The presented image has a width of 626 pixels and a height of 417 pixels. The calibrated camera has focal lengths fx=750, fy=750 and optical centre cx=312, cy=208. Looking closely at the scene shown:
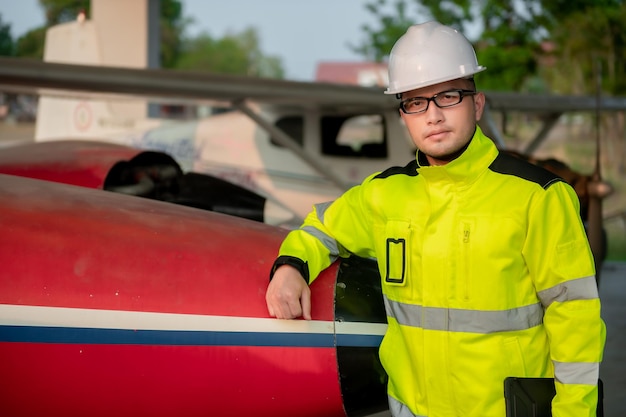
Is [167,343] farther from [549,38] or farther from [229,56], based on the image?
[229,56]

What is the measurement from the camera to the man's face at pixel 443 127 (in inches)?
83.3

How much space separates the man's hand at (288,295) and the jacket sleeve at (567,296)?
746 millimetres

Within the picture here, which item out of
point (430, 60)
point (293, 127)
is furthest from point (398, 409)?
point (293, 127)

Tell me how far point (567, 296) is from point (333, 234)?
849 mm

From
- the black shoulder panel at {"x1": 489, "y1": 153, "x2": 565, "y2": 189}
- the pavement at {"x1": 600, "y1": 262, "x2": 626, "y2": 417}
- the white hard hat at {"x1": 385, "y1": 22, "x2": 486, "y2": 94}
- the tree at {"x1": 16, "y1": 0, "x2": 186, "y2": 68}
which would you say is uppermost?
the tree at {"x1": 16, "y1": 0, "x2": 186, "y2": 68}

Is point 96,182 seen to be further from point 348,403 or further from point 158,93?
point 158,93

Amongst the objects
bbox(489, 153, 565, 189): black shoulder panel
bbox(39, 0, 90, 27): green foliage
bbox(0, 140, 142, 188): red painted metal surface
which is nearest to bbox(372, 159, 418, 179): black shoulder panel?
bbox(489, 153, 565, 189): black shoulder panel

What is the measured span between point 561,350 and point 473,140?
63cm

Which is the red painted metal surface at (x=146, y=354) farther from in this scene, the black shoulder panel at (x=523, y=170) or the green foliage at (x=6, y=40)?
the green foliage at (x=6, y=40)

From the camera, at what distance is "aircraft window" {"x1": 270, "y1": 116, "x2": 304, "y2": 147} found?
925 centimetres

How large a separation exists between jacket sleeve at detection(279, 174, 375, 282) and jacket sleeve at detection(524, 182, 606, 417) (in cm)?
62

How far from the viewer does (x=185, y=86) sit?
7.77 meters

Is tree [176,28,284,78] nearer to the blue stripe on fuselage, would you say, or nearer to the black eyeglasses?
the blue stripe on fuselage

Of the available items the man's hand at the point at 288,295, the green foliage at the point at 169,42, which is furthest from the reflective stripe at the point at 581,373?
the green foliage at the point at 169,42
